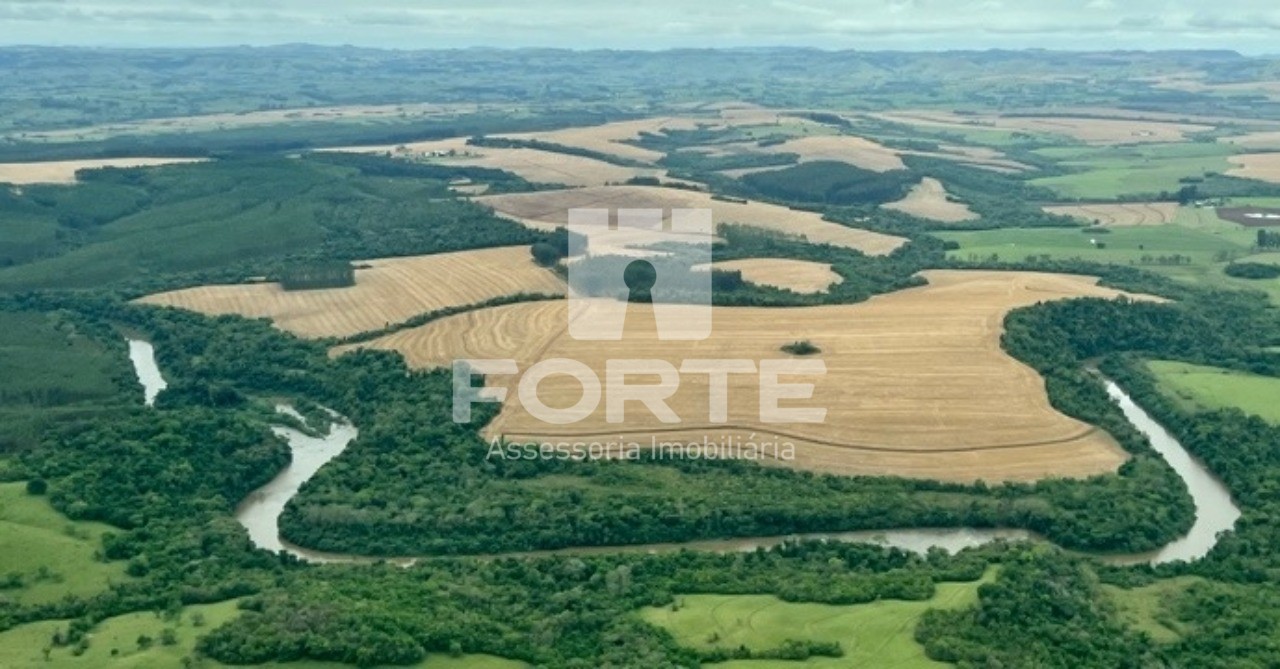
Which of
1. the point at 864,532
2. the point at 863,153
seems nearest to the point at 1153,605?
the point at 864,532

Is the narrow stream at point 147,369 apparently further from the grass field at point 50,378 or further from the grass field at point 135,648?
the grass field at point 135,648

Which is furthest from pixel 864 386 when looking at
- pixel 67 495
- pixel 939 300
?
pixel 67 495

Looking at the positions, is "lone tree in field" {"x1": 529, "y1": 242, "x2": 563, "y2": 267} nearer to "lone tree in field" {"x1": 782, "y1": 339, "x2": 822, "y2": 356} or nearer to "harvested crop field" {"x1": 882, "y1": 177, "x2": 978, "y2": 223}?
"lone tree in field" {"x1": 782, "y1": 339, "x2": 822, "y2": 356}

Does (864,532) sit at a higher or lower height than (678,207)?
lower

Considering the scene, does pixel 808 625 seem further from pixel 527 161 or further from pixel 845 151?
pixel 845 151

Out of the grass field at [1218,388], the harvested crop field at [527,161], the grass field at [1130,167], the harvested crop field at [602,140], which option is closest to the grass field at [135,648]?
the grass field at [1218,388]

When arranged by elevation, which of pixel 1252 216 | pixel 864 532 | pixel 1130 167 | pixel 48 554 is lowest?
pixel 864 532

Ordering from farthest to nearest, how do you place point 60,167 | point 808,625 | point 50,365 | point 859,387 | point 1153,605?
point 60,167 → point 50,365 → point 859,387 → point 1153,605 → point 808,625
